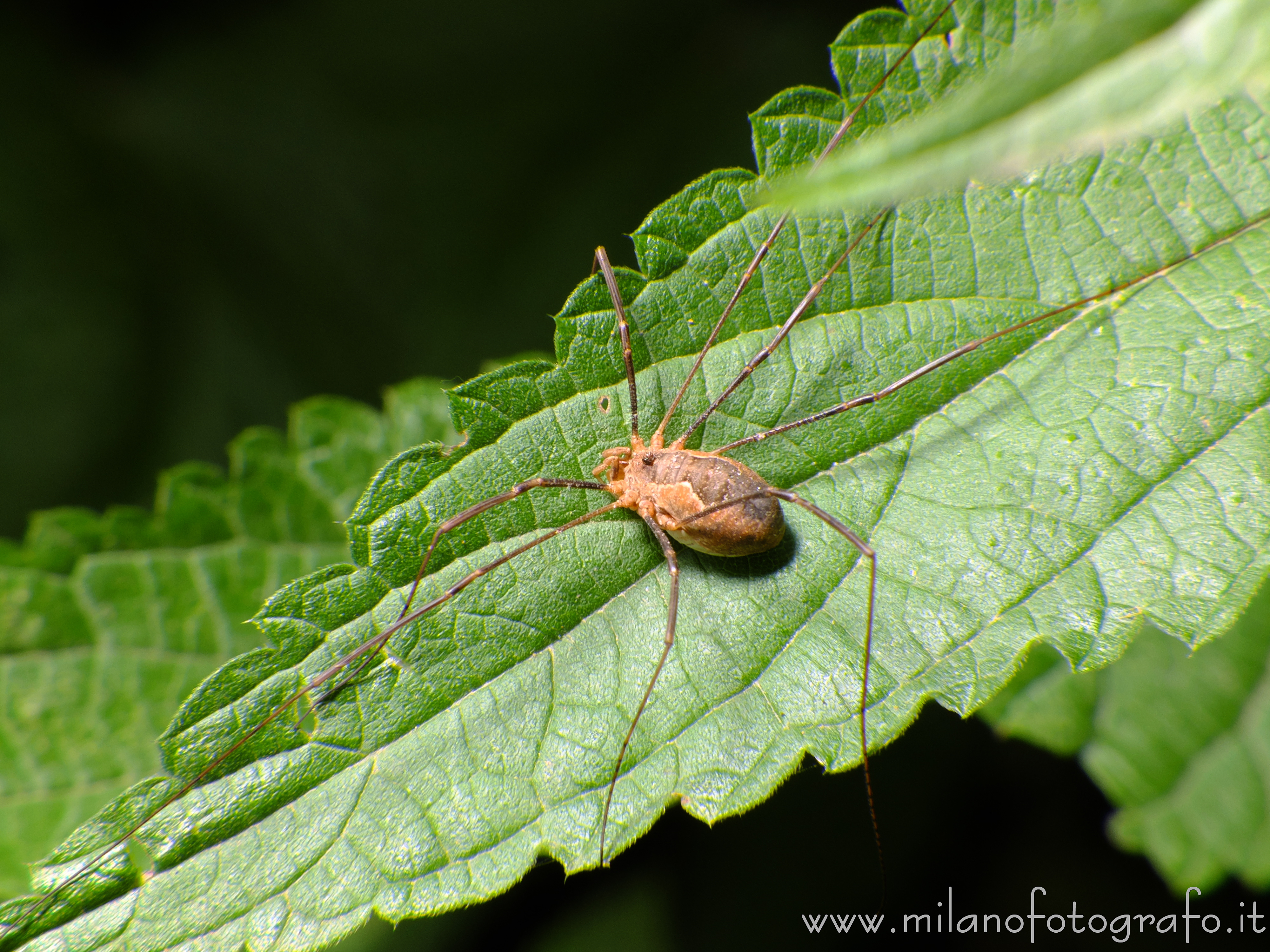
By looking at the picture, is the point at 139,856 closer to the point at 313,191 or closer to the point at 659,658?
the point at 659,658

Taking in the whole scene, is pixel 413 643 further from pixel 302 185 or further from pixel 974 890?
pixel 302 185

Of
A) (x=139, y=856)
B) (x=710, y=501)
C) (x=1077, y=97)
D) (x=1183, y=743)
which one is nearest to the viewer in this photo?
(x=1077, y=97)

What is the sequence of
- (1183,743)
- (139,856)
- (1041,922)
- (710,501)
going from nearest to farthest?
(139,856)
(710,501)
(1183,743)
(1041,922)

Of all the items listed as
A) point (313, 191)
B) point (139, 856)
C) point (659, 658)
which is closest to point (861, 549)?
point (659, 658)

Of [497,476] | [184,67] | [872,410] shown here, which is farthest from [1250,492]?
[184,67]

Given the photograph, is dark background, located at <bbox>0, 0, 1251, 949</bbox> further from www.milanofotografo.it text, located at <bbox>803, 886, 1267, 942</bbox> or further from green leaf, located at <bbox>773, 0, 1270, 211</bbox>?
green leaf, located at <bbox>773, 0, 1270, 211</bbox>

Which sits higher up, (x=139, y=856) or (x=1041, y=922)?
(x=139, y=856)
